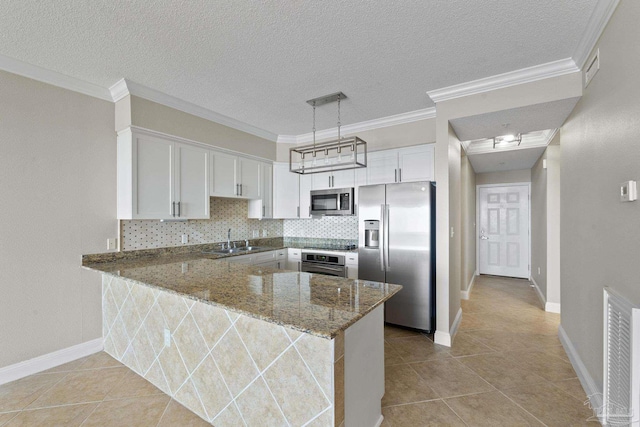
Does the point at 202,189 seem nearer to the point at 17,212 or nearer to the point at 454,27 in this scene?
the point at 17,212

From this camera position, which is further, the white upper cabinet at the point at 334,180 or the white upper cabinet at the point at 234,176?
the white upper cabinet at the point at 334,180

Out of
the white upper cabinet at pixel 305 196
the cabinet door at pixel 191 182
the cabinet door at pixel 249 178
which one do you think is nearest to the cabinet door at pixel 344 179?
the white upper cabinet at pixel 305 196

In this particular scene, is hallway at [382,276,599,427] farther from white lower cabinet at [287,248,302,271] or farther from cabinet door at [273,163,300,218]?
cabinet door at [273,163,300,218]

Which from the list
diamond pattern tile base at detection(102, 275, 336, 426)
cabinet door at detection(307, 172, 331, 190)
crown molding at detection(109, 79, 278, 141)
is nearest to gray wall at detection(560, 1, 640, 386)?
diamond pattern tile base at detection(102, 275, 336, 426)

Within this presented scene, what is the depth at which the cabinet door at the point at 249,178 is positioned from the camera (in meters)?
4.00

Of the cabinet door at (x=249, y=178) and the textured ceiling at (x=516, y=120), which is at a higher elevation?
the textured ceiling at (x=516, y=120)

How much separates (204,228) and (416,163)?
2.98 m

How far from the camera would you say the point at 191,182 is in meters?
3.33

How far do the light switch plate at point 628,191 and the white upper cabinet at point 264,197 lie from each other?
3.78m

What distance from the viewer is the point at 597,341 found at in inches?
77.6

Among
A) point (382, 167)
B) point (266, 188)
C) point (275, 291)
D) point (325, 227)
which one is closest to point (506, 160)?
point (382, 167)

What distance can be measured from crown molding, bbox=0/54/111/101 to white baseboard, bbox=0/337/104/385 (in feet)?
8.09

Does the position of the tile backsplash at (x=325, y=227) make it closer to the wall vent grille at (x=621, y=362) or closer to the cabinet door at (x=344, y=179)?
the cabinet door at (x=344, y=179)

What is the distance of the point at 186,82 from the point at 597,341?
13.3ft
